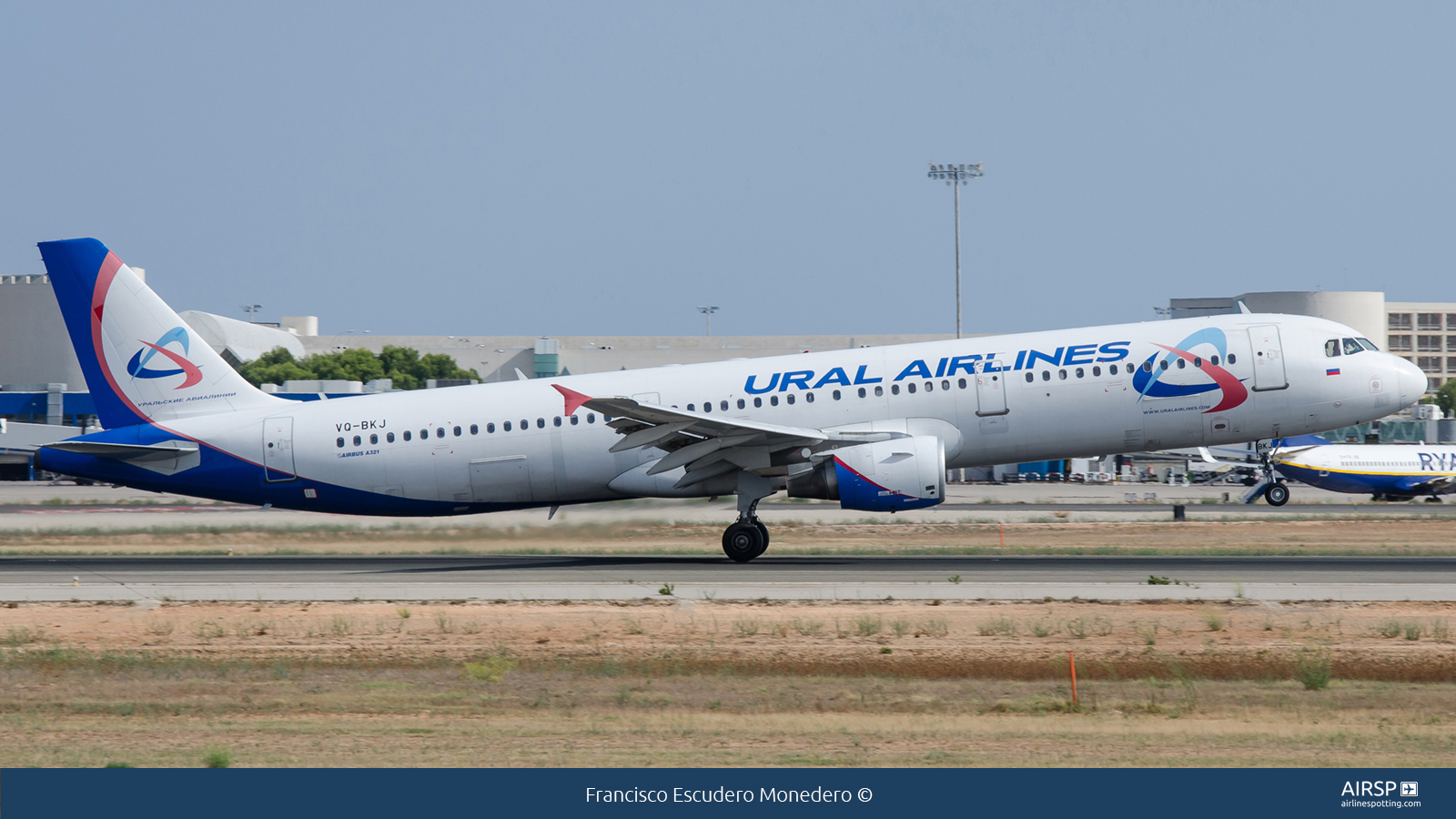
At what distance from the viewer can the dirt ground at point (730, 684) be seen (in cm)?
1177

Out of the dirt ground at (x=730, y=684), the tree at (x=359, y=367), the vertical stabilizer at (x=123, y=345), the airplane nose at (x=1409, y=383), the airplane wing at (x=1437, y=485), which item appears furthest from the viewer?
the tree at (x=359, y=367)

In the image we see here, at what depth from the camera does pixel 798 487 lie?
26672 millimetres

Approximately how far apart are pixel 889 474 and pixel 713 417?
3935 millimetres

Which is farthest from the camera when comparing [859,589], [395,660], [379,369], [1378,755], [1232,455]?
[379,369]

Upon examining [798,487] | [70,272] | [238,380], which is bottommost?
[798,487]

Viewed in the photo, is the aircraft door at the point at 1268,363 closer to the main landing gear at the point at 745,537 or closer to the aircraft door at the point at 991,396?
the aircraft door at the point at 991,396

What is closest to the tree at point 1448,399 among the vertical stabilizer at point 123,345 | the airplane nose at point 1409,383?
the airplane nose at point 1409,383

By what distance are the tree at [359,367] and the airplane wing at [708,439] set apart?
277 feet

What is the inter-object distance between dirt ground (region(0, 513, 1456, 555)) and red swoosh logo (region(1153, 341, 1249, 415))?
529cm

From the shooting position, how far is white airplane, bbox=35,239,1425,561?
26469mm

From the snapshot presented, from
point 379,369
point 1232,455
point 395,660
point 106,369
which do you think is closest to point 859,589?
point 395,660
